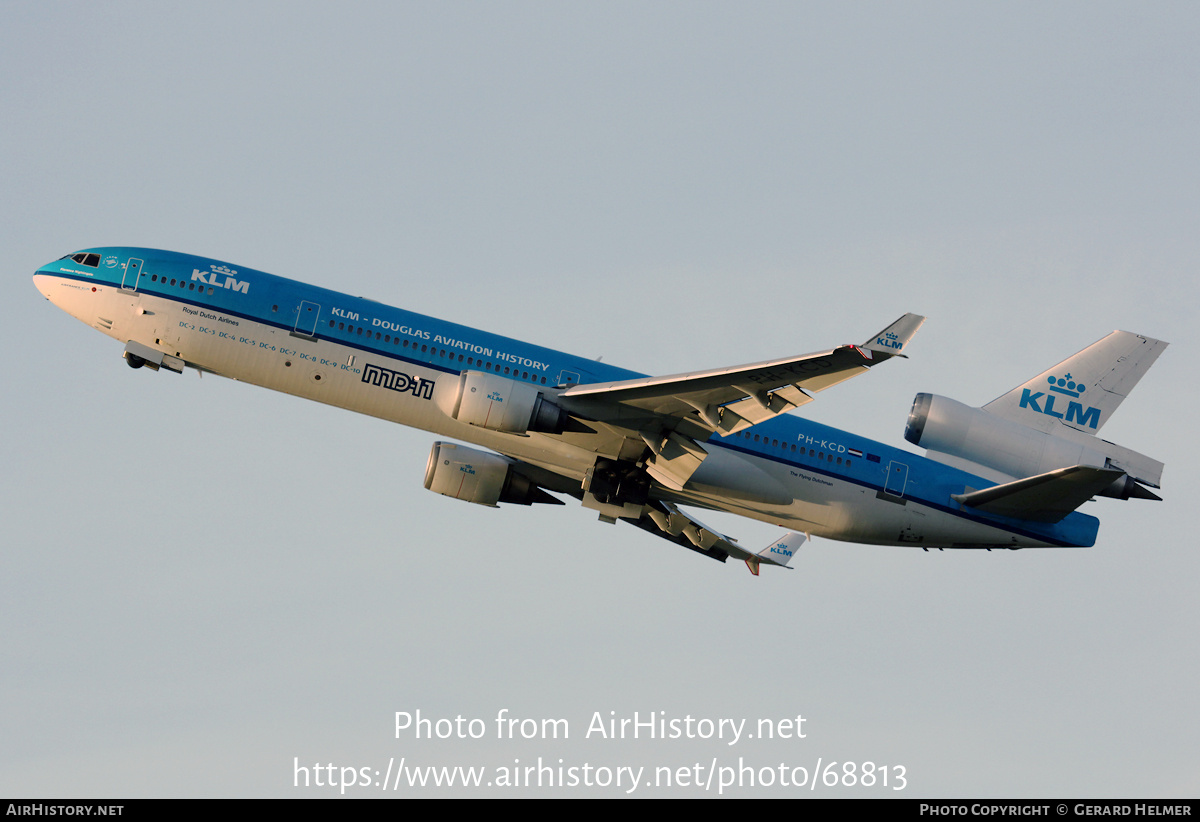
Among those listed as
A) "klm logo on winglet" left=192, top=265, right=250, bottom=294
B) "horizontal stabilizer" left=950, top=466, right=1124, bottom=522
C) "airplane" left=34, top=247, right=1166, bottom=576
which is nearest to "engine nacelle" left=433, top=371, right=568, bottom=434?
"airplane" left=34, top=247, right=1166, bottom=576

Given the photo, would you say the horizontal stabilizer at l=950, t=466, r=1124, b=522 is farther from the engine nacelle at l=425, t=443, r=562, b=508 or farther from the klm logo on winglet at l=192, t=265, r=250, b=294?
the klm logo on winglet at l=192, t=265, r=250, b=294

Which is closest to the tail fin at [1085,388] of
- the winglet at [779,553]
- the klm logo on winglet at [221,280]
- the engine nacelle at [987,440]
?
the engine nacelle at [987,440]

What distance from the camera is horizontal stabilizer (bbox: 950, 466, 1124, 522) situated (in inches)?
1463

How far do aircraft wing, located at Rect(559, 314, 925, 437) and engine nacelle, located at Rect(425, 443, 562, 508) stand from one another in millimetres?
5857

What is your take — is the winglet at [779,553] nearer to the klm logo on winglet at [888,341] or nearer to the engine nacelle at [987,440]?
the engine nacelle at [987,440]

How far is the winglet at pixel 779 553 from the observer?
4378 cm

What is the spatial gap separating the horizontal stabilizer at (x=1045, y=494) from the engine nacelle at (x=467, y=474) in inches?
582

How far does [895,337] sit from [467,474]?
1634 cm

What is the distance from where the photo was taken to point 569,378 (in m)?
38.0

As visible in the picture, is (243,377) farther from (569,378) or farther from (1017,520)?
(1017,520)

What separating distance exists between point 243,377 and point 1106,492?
1047 inches

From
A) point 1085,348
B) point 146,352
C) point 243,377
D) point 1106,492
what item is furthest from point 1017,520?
point 146,352

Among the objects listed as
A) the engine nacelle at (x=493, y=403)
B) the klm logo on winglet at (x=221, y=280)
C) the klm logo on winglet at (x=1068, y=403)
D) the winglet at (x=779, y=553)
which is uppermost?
the klm logo on winglet at (x=1068, y=403)

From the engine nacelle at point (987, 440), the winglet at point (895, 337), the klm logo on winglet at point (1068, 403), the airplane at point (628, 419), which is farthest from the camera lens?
the klm logo on winglet at point (1068, 403)
